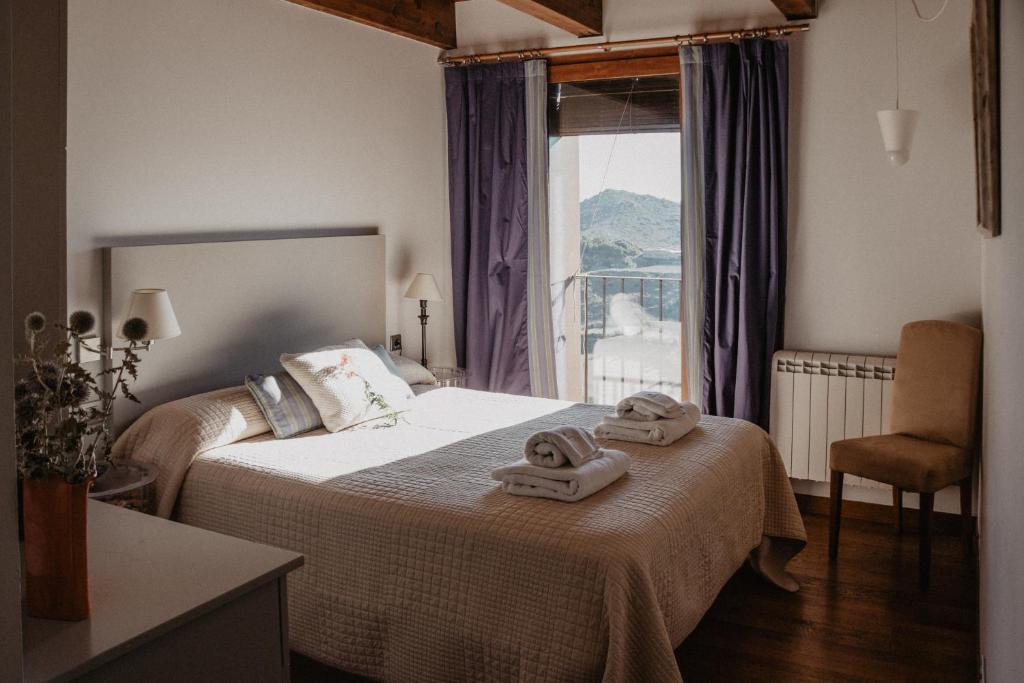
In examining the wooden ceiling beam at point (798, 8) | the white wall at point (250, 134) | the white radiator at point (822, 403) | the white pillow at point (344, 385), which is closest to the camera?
the white wall at point (250, 134)

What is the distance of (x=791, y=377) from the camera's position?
4484mm

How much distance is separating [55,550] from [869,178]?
3.96 m

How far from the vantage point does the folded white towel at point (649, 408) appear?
3510mm

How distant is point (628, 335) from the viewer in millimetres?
5227

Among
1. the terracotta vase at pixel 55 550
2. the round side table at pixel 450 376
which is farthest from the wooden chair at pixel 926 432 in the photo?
the terracotta vase at pixel 55 550

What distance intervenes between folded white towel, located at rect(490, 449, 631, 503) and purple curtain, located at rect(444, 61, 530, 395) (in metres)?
2.38

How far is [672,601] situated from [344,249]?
2.61 meters

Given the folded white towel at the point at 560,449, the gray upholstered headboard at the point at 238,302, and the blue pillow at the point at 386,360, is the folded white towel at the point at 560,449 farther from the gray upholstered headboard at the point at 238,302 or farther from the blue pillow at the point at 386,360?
the gray upholstered headboard at the point at 238,302

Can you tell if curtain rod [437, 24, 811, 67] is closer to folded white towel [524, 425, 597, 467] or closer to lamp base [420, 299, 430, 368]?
lamp base [420, 299, 430, 368]

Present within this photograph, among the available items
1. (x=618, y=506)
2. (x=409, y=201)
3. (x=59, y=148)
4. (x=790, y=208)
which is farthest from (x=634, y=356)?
(x=59, y=148)

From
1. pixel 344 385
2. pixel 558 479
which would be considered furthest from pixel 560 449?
pixel 344 385

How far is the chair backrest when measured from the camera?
386cm

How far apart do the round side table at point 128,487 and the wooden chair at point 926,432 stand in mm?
2739

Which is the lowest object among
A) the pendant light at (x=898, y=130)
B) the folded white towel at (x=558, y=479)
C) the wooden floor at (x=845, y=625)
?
the wooden floor at (x=845, y=625)
